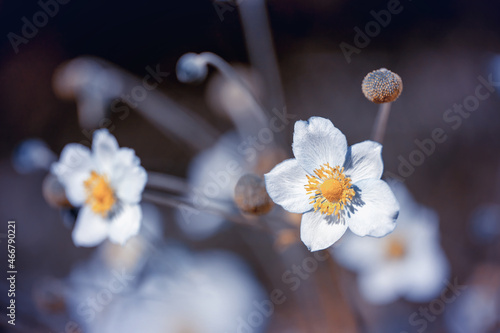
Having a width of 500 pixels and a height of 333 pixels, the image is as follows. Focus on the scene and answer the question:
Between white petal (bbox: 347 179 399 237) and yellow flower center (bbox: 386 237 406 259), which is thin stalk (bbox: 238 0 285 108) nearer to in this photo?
yellow flower center (bbox: 386 237 406 259)

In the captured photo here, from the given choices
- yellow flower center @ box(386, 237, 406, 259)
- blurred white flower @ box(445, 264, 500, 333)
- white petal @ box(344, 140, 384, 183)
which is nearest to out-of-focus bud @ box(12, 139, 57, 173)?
white petal @ box(344, 140, 384, 183)

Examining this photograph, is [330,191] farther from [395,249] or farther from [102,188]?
[395,249]

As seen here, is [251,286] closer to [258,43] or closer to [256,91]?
[256,91]

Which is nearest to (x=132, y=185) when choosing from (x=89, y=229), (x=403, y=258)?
(x=89, y=229)

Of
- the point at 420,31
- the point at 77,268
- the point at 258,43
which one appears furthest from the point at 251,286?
the point at 420,31

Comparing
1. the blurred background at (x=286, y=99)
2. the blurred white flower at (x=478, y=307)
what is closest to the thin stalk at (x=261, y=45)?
the blurred background at (x=286, y=99)

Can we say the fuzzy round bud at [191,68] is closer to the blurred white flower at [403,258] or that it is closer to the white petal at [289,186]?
the white petal at [289,186]
